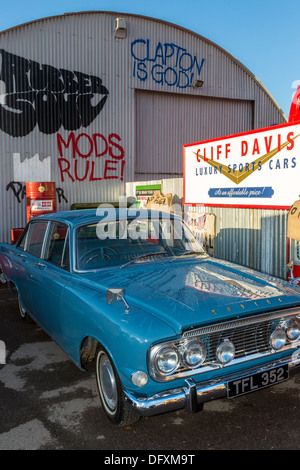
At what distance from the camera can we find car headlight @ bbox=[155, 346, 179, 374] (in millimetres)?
2432

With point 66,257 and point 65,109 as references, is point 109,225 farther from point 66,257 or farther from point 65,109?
point 65,109

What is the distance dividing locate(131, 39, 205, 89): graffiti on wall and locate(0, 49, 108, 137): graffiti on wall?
1.39 meters

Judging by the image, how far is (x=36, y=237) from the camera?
4578mm

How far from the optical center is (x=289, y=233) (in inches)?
199

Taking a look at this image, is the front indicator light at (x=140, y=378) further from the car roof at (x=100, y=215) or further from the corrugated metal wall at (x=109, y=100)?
the corrugated metal wall at (x=109, y=100)

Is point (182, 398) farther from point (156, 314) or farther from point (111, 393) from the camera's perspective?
point (111, 393)

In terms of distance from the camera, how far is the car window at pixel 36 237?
14.3ft

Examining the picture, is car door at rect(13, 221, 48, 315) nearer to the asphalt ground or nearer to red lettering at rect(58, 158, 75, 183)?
the asphalt ground

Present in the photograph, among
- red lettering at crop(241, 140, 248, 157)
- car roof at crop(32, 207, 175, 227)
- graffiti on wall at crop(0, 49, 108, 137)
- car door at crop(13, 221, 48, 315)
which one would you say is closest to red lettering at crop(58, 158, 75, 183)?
graffiti on wall at crop(0, 49, 108, 137)

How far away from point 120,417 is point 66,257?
1.52 metres

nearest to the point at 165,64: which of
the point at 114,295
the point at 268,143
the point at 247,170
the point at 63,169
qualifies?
the point at 63,169

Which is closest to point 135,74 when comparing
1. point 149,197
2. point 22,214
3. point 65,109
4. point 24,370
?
point 65,109

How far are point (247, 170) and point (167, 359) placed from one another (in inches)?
188
